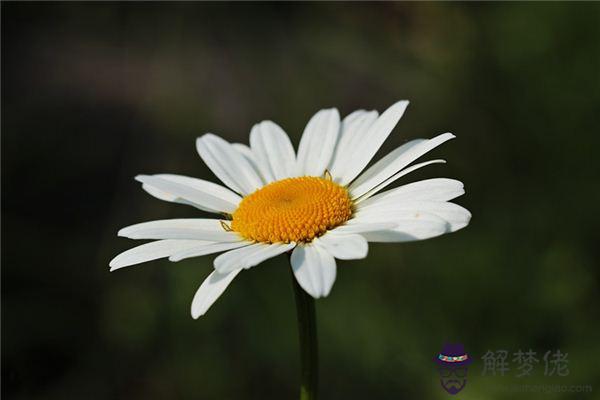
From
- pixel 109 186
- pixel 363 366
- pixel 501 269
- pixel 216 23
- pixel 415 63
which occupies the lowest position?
pixel 363 366

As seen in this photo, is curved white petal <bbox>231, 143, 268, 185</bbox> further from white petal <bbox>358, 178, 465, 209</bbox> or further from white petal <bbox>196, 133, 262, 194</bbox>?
white petal <bbox>358, 178, 465, 209</bbox>

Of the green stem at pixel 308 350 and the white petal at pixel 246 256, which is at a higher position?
the white petal at pixel 246 256

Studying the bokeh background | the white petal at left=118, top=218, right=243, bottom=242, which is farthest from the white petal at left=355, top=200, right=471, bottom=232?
the bokeh background

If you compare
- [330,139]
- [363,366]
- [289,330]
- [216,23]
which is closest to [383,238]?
[330,139]

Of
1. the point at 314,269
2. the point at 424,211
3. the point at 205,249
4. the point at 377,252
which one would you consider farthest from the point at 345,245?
the point at 377,252

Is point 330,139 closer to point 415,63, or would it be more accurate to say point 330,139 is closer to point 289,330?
point 289,330

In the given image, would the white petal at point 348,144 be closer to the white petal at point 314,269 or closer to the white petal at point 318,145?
the white petal at point 318,145

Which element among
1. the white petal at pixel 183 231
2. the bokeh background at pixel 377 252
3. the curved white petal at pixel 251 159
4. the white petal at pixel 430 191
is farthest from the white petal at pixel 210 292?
the bokeh background at pixel 377 252
